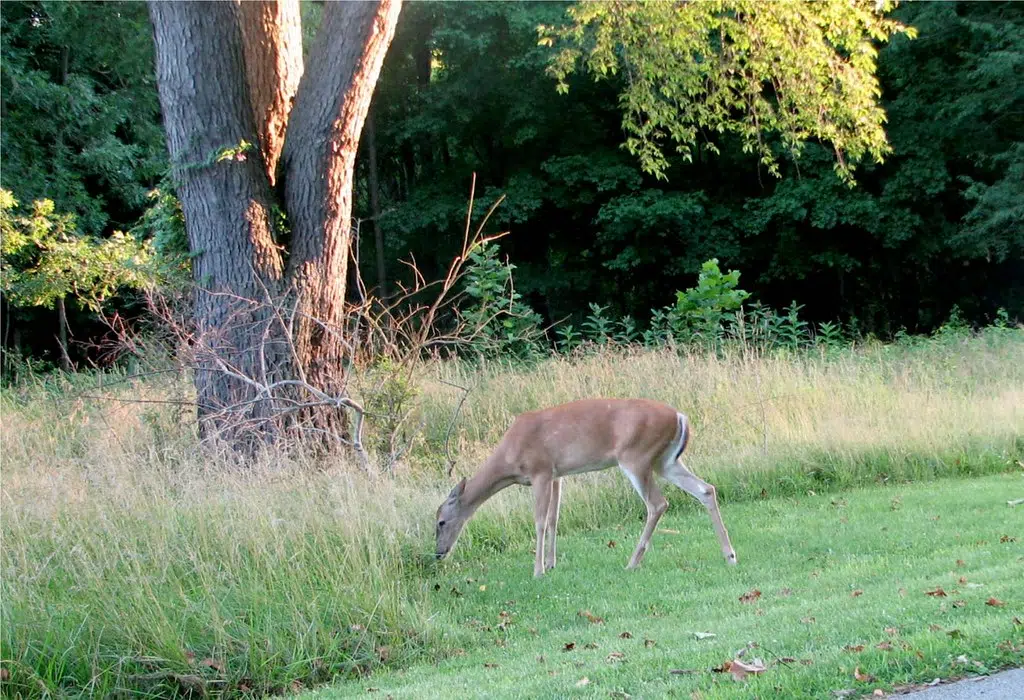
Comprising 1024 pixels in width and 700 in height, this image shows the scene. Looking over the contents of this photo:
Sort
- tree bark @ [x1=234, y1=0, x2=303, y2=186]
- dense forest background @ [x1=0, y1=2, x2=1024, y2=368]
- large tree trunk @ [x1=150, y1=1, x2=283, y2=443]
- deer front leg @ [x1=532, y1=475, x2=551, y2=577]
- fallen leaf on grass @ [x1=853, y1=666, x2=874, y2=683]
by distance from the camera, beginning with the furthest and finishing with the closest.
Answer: dense forest background @ [x1=0, y1=2, x2=1024, y2=368], tree bark @ [x1=234, y1=0, x2=303, y2=186], large tree trunk @ [x1=150, y1=1, x2=283, y2=443], deer front leg @ [x1=532, y1=475, x2=551, y2=577], fallen leaf on grass @ [x1=853, y1=666, x2=874, y2=683]

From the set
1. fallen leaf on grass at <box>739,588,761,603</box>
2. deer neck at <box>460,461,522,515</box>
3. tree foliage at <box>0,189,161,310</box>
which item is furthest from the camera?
tree foliage at <box>0,189,161,310</box>

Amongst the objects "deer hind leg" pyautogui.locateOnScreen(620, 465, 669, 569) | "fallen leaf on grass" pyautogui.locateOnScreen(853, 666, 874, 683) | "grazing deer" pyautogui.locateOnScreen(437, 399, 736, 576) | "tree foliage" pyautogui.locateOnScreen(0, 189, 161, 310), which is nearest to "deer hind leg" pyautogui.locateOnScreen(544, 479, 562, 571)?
"grazing deer" pyautogui.locateOnScreen(437, 399, 736, 576)

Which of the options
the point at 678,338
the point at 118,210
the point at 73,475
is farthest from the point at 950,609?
the point at 118,210

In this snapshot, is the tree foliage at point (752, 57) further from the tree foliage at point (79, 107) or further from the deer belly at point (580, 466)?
the tree foliage at point (79, 107)

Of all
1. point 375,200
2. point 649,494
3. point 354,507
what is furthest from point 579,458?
point 375,200

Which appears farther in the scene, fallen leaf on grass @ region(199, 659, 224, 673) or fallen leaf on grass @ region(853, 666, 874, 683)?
fallen leaf on grass @ region(199, 659, 224, 673)

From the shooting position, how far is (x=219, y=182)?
38.6ft

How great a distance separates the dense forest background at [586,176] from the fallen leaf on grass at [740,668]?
68.7ft

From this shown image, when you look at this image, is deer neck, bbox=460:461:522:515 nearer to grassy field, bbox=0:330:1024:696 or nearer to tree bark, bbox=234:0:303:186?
grassy field, bbox=0:330:1024:696

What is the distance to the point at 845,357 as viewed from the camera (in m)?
16.2

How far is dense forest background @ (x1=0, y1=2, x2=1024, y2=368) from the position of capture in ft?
83.0

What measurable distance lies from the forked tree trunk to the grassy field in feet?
4.05

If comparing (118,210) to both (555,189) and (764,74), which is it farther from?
(764,74)

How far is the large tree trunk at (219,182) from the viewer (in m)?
11.7
